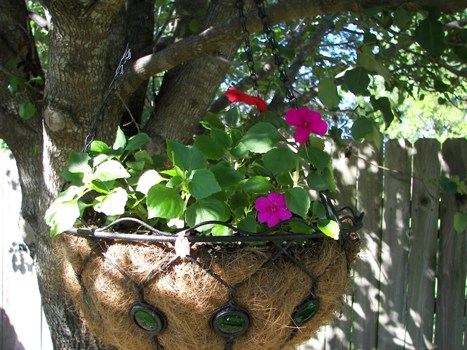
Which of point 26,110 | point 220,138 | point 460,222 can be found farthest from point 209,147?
point 460,222

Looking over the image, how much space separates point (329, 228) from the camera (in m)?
0.78

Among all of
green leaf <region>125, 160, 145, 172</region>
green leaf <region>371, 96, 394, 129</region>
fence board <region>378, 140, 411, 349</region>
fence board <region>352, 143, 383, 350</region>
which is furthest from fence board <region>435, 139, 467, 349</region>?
green leaf <region>125, 160, 145, 172</region>

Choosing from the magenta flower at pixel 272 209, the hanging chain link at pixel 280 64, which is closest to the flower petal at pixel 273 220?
the magenta flower at pixel 272 209

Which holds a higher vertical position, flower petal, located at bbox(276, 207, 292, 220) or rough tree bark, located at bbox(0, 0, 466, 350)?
rough tree bark, located at bbox(0, 0, 466, 350)

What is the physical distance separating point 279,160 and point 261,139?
54 millimetres

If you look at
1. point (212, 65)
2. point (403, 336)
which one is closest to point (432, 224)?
point (403, 336)

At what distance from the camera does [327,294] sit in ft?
2.98

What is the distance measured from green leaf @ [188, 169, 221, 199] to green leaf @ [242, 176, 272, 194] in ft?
0.27

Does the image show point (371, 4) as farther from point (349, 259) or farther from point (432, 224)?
point (432, 224)

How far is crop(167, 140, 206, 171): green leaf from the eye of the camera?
829mm

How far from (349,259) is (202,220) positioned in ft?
1.16

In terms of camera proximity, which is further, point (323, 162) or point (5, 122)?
point (5, 122)

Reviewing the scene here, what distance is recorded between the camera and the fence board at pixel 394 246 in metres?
2.15

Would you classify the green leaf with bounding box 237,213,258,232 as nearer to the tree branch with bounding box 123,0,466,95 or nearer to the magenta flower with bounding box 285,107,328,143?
the magenta flower with bounding box 285,107,328,143
